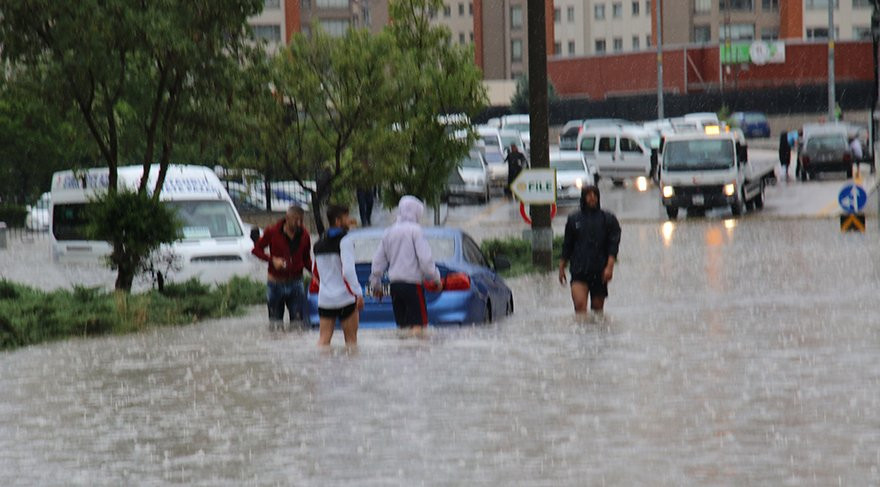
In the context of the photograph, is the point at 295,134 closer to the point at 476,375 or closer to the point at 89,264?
the point at 89,264

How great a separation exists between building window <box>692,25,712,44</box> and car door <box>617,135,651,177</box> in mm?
63419

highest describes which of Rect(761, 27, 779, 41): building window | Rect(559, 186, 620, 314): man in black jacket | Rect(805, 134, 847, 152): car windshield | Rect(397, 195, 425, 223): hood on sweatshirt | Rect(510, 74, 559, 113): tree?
Rect(761, 27, 779, 41): building window

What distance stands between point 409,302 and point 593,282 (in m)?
3.17

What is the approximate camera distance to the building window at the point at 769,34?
117250mm

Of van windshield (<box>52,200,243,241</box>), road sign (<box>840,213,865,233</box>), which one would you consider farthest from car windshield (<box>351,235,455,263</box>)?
road sign (<box>840,213,865,233</box>)

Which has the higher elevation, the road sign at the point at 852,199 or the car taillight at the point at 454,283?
the road sign at the point at 852,199

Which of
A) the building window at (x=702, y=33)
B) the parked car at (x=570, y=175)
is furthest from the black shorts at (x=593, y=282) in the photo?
the building window at (x=702, y=33)

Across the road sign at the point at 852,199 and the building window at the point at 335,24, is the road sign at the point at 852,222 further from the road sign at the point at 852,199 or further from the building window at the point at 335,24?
the building window at the point at 335,24

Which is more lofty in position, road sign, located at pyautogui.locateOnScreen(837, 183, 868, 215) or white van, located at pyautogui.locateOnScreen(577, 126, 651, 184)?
white van, located at pyautogui.locateOnScreen(577, 126, 651, 184)

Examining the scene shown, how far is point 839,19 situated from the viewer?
382 feet

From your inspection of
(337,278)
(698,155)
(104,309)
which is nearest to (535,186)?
(104,309)

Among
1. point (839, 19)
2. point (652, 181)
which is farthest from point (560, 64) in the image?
point (652, 181)

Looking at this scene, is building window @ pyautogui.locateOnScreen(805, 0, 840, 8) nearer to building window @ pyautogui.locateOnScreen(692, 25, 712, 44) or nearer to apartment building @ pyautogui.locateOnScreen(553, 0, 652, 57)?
building window @ pyautogui.locateOnScreen(692, 25, 712, 44)

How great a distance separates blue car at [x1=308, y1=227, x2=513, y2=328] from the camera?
17.2 m
